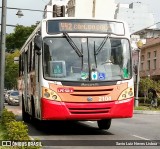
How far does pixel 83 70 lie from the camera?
13969 millimetres

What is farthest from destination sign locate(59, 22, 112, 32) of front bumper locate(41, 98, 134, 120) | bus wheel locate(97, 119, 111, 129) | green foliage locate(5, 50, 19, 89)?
green foliage locate(5, 50, 19, 89)

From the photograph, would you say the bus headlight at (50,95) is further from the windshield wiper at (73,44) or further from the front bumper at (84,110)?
the windshield wiper at (73,44)

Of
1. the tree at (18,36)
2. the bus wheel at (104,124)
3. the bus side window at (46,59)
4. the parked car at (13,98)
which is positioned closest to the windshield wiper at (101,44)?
the bus side window at (46,59)

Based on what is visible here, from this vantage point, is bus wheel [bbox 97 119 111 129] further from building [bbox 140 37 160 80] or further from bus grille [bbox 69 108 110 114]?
building [bbox 140 37 160 80]

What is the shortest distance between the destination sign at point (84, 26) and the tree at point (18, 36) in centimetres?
4926

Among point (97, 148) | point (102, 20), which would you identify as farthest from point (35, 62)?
point (97, 148)

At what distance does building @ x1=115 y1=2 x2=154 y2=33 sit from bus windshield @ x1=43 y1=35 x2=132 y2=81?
3444 inches

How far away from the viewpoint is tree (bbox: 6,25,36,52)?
64188mm

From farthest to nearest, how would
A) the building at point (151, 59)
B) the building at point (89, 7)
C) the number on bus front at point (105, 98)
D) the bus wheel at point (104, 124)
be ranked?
the building at point (89, 7) → the building at point (151, 59) → the bus wheel at point (104, 124) → the number on bus front at point (105, 98)

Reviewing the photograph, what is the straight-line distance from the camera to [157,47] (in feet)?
183

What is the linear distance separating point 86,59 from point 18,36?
52.2m

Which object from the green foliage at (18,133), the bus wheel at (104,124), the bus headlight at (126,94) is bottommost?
the bus wheel at (104,124)

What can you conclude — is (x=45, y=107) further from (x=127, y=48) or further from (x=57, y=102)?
(x=127, y=48)

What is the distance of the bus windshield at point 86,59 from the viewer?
45.5ft
